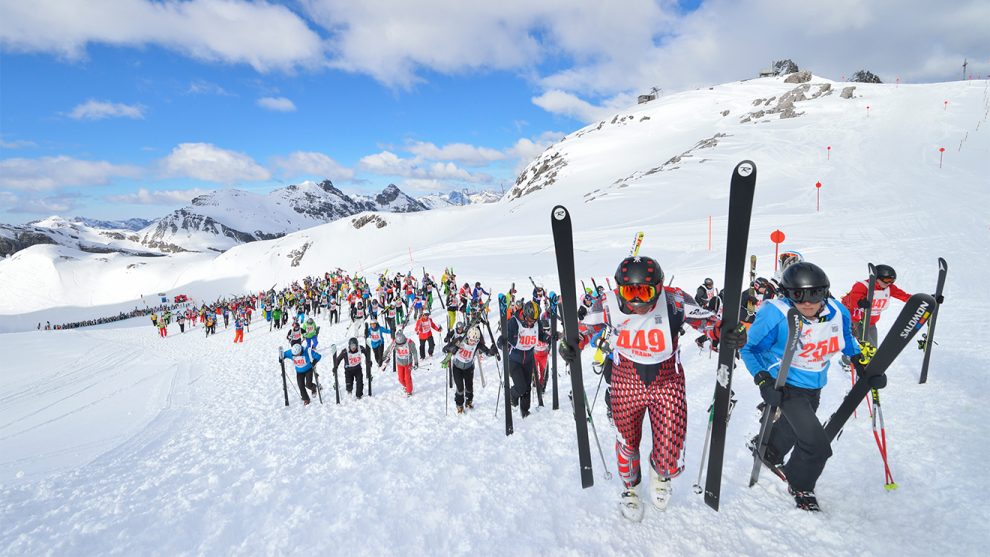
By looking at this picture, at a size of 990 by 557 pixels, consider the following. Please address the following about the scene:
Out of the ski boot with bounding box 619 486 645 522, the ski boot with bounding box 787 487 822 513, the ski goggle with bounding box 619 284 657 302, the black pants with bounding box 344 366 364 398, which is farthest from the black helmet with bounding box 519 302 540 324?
the black pants with bounding box 344 366 364 398

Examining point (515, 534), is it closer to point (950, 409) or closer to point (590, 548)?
point (590, 548)

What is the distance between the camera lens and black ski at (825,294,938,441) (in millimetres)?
3729

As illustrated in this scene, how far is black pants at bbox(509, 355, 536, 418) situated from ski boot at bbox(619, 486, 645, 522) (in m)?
3.41

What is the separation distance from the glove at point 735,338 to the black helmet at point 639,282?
0.73 meters

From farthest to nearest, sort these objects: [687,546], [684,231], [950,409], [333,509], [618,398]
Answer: [684,231] → [950,409] → [333,509] → [618,398] → [687,546]

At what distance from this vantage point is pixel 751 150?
4588 cm

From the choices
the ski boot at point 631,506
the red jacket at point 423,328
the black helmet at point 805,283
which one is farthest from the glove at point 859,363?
the red jacket at point 423,328

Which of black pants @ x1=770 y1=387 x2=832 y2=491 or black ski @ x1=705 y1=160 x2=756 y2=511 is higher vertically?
black ski @ x1=705 y1=160 x2=756 y2=511

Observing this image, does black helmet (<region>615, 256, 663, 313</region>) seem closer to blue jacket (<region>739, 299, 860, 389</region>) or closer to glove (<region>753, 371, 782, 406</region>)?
blue jacket (<region>739, 299, 860, 389</region>)

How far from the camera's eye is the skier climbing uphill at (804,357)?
402 centimetres

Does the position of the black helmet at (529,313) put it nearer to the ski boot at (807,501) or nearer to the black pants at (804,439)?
the black pants at (804,439)

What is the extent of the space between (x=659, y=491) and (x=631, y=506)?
33 centimetres

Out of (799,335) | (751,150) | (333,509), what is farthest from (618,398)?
(751,150)

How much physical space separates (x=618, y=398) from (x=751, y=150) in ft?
169
